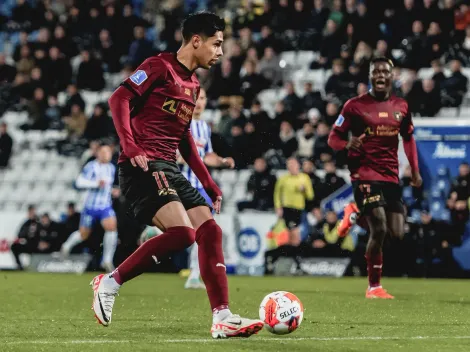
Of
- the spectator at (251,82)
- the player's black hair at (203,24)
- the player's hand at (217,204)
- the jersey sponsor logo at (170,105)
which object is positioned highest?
the spectator at (251,82)

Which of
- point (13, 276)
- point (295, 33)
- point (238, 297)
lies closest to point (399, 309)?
point (238, 297)

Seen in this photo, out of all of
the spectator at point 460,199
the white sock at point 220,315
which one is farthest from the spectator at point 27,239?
the white sock at point 220,315

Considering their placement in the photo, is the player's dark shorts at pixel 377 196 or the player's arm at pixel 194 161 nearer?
the player's arm at pixel 194 161

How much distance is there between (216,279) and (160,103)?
129cm

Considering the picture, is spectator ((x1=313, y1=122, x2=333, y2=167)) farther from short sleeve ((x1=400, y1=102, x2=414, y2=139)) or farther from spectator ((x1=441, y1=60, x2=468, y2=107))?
short sleeve ((x1=400, y1=102, x2=414, y2=139))

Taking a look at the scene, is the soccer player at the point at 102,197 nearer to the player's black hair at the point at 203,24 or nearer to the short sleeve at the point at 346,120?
the short sleeve at the point at 346,120

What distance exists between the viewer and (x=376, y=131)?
10.9 meters

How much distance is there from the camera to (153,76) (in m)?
6.85

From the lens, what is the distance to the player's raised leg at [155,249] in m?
6.62

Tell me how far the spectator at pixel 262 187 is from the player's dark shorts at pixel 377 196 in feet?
21.3

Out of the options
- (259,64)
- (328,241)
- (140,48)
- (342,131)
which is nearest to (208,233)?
(342,131)

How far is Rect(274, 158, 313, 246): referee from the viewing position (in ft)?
54.4

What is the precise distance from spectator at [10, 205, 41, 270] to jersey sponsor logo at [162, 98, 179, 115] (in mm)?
11685

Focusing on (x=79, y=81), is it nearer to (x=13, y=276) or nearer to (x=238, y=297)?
(x=13, y=276)
